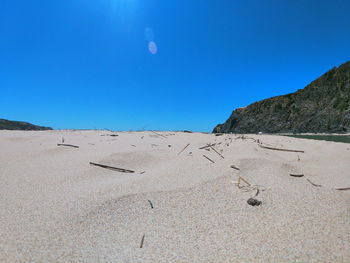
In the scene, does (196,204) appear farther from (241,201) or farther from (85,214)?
(85,214)

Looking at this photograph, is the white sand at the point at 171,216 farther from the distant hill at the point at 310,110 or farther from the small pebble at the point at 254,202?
the distant hill at the point at 310,110

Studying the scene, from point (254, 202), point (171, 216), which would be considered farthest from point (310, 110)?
point (171, 216)

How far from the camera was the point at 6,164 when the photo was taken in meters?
2.33

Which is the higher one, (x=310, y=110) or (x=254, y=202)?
(x=310, y=110)

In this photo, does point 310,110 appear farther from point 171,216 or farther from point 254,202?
point 171,216

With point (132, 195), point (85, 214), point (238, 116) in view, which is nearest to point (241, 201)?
point (132, 195)

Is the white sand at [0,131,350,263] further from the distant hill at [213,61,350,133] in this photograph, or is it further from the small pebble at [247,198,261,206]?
the distant hill at [213,61,350,133]

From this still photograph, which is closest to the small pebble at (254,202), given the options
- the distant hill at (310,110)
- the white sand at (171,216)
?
the white sand at (171,216)

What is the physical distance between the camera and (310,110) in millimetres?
36219

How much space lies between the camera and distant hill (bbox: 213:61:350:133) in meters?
30.4

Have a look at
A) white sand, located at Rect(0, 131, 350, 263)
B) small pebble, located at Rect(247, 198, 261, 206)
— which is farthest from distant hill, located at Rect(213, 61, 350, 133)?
small pebble, located at Rect(247, 198, 261, 206)

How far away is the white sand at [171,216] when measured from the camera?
3.29ft

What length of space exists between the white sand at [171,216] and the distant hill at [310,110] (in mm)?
36116

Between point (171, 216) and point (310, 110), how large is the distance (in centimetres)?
4540
